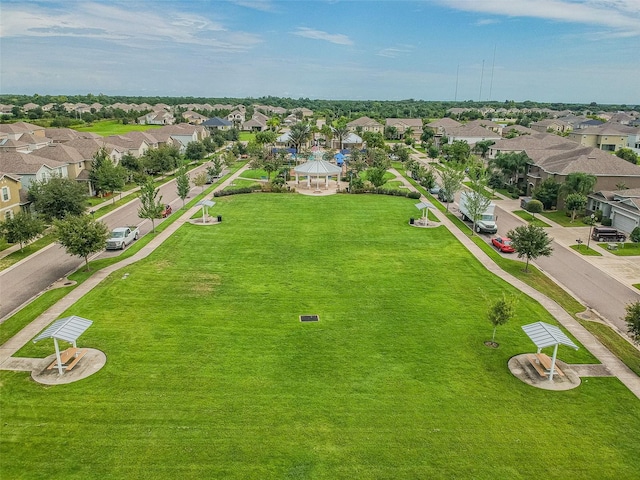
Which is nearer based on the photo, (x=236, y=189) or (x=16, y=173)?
(x=16, y=173)

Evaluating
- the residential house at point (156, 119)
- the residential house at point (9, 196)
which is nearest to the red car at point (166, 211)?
the residential house at point (9, 196)

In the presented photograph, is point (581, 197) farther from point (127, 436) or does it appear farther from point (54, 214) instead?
point (54, 214)

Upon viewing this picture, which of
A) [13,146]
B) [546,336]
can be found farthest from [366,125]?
[546,336]

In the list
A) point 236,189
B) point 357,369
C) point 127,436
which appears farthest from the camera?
point 236,189

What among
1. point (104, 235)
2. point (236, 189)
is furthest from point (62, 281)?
point (236, 189)

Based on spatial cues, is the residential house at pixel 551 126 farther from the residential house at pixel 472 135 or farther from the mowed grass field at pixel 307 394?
the mowed grass field at pixel 307 394

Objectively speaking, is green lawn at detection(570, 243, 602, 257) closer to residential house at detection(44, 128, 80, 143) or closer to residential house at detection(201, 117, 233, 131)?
residential house at detection(44, 128, 80, 143)

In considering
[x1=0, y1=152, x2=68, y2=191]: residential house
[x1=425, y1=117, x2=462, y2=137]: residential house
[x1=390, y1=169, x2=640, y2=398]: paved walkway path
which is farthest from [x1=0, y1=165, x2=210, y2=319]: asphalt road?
[x1=425, y1=117, x2=462, y2=137]: residential house

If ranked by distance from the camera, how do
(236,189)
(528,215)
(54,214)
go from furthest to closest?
(236,189), (528,215), (54,214)
